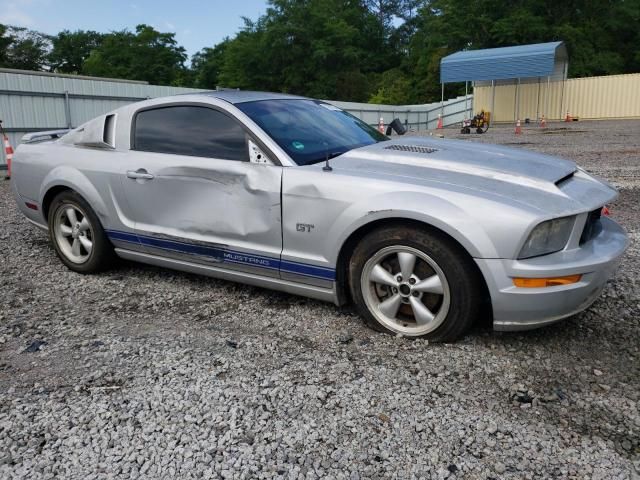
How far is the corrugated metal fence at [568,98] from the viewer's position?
→ 30.4m

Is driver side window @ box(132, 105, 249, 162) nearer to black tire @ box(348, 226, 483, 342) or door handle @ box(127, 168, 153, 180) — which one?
door handle @ box(127, 168, 153, 180)

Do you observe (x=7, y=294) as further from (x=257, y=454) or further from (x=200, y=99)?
(x=257, y=454)

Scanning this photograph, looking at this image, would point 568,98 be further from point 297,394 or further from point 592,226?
point 297,394

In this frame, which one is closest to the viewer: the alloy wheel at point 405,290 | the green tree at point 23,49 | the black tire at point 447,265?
the black tire at point 447,265

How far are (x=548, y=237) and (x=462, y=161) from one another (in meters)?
0.81

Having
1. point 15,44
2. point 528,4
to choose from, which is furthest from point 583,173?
point 15,44

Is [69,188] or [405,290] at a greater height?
[69,188]

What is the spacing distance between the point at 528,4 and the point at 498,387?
152 ft

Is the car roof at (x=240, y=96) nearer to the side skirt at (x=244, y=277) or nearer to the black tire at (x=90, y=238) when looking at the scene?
the side skirt at (x=244, y=277)

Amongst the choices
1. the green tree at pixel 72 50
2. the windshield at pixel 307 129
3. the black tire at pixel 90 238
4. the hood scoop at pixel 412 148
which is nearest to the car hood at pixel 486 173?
the hood scoop at pixel 412 148

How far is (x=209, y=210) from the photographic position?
3.77m

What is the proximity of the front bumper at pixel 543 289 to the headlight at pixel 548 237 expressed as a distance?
0.12 ft

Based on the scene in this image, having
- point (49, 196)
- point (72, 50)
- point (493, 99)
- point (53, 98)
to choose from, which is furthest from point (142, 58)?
point (49, 196)

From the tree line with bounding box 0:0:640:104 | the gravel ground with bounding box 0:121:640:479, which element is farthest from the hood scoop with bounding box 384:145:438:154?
the tree line with bounding box 0:0:640:104
